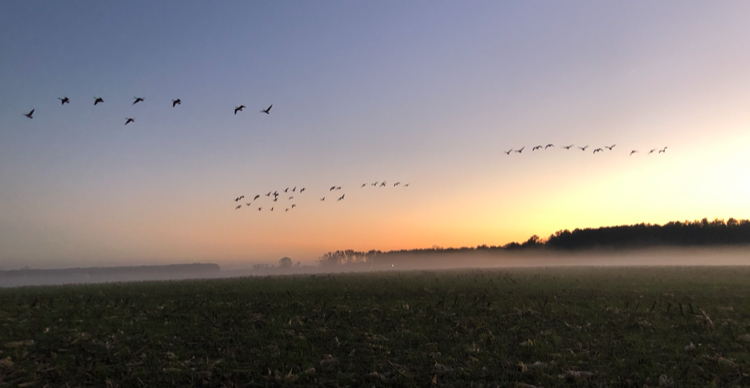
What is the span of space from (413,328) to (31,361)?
1470 centimetres

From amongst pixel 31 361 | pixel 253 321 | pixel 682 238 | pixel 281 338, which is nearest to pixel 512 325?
pixel 281 338

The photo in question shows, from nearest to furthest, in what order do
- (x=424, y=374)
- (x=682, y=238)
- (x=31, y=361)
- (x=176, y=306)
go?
(x=424, y=374) < (x=31, y=361) < (x=176, y=306) < (x=682, y=238)

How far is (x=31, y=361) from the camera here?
14.1 m

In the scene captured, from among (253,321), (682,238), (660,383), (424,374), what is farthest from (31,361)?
(682,238)


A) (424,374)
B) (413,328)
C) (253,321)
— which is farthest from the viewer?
(253,321)

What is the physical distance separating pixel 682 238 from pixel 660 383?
17828cm

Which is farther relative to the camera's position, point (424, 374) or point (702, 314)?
point (702, 314)

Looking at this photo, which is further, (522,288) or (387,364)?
(522,288)

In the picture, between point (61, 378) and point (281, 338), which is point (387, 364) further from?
point (61, 378)

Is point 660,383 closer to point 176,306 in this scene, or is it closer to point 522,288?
point 522,288

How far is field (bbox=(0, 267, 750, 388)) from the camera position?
12.3 metres

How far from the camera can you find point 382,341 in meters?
16.0

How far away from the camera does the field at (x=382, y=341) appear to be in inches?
483

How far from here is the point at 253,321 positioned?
19.7 meters
